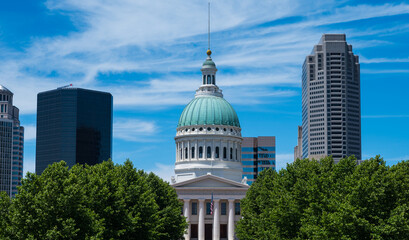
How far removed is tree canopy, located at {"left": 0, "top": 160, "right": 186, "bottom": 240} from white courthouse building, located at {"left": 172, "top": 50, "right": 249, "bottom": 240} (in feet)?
257

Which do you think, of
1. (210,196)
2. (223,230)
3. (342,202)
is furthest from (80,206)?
(223,230)

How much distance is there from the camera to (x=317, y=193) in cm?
8094

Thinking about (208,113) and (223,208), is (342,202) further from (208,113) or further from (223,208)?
(208,113)

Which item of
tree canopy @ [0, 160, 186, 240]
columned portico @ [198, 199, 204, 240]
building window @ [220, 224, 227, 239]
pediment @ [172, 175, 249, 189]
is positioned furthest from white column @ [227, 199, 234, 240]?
tree canopy @ [0, 160, 186, 240]

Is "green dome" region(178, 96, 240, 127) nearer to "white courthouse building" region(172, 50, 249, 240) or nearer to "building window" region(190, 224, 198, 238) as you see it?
"white courthouse building" region(172, 50, 249, 240)

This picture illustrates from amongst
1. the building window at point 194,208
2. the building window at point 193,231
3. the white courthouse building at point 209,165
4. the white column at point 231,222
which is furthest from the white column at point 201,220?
the white column at point 231,222


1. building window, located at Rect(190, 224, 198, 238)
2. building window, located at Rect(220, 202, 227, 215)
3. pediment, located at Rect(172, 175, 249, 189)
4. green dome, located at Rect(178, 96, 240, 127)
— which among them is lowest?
building window, located at Rect(190, 224, 198, 238)

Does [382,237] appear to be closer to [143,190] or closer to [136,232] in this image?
[136,232]

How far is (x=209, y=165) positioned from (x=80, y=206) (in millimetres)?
119657

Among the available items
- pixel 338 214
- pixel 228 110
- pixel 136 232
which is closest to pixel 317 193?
pixel 338 214

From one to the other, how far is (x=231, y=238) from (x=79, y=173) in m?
98.2

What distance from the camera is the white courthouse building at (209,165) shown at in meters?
176

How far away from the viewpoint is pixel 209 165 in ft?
618

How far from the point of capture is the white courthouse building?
17562 centimetres
